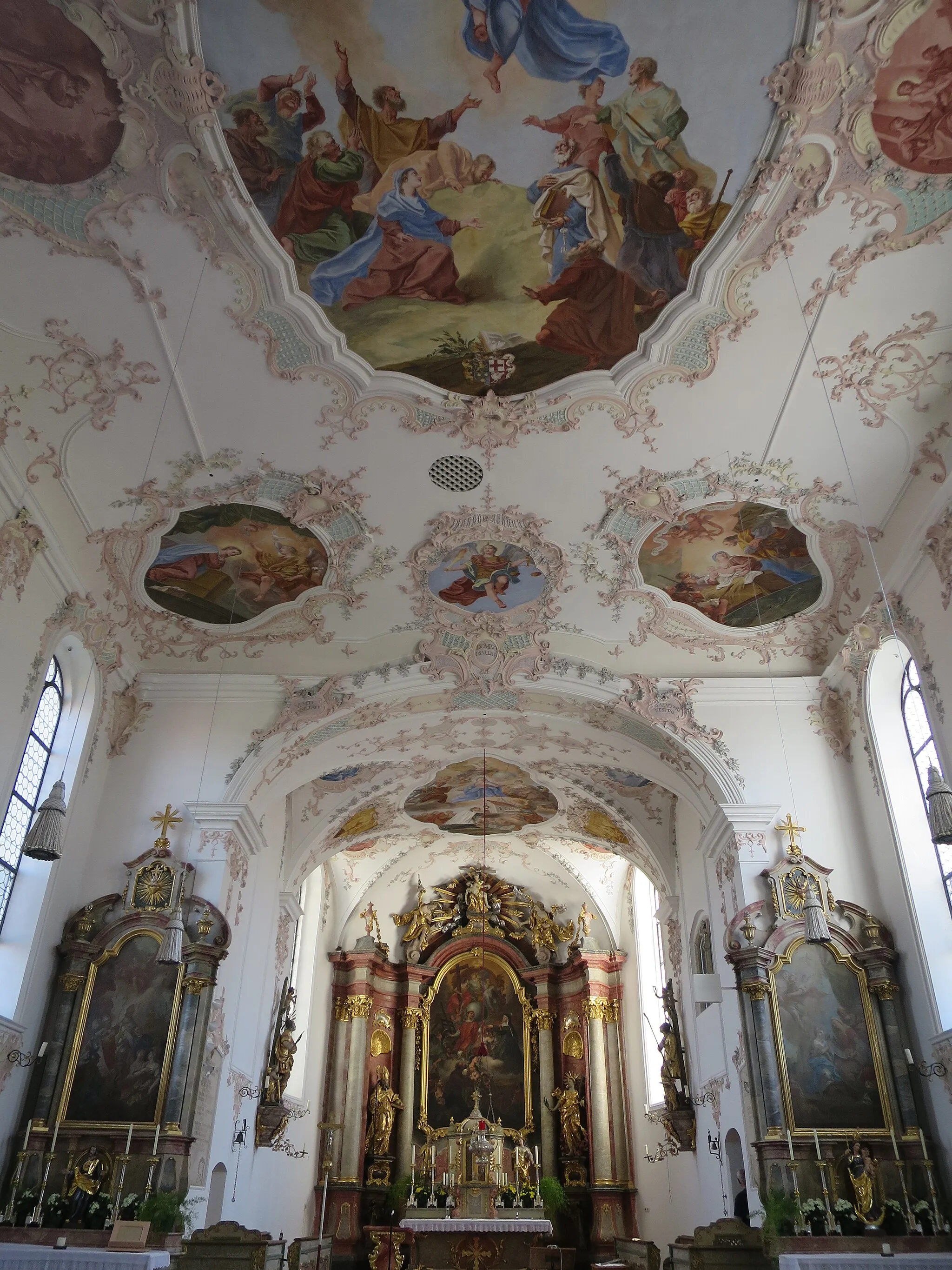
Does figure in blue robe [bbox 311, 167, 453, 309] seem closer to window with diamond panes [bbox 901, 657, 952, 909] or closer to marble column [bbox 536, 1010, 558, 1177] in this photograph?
window with diamond panes [bbox 901, 657, 952, 909]

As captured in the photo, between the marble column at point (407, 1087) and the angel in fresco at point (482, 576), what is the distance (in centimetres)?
1447

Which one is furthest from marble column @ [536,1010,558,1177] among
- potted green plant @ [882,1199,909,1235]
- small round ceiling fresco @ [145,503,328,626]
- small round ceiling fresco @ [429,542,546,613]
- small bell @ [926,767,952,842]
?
small bell @ [926,767,952,842]

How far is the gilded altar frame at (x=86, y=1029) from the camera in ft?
37.1

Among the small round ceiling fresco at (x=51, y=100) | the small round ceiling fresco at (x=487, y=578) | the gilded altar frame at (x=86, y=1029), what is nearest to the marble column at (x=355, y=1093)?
the gilded altar frame at (x=86, y=1029)

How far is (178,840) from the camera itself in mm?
13523

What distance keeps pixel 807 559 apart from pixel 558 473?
354 cm

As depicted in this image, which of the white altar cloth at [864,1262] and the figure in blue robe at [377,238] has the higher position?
the figure in blue robe at [377,238]

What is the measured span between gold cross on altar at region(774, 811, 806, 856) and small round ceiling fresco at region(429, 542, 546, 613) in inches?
182

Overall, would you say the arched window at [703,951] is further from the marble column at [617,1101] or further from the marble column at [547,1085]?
the marble column at [547,1085]

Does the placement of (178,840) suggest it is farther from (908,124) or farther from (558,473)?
(908,124)

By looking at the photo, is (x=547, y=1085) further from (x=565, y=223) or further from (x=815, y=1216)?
(x=565, y=223)

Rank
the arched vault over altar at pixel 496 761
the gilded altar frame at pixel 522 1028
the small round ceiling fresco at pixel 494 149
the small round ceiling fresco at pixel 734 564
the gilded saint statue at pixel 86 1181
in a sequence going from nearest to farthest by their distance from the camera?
the small round ceiling fresco at pixel 494 149 < the gilded saint statue at pixel 86 1181 < the small round ceiling fresco at pixel 734 564 < the arched vault over altar at pixel 496 761 < the gilded altar frame at pixel 522 1028

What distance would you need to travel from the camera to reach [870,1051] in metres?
11.6

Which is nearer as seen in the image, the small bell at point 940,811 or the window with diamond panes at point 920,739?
the small bell at point 940,811
